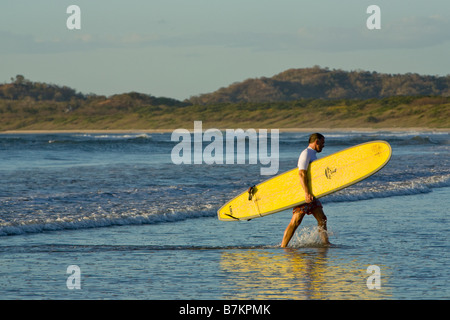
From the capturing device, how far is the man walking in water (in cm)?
988

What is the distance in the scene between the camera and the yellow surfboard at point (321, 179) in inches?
420

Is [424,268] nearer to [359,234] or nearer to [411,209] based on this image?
[359,234]

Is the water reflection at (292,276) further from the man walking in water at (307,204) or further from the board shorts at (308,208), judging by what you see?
the board shorts at (308,208)

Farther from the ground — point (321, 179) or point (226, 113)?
point (226, 113)

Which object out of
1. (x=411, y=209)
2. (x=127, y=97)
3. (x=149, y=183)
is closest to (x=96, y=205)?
(x=149, y=183)

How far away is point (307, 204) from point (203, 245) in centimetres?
159

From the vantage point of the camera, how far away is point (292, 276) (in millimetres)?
8000

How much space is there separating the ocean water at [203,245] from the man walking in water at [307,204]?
0.69 ft

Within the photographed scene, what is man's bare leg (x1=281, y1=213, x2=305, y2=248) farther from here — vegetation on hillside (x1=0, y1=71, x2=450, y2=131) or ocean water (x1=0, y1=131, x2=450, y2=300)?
vegetation on hillside (x1=0, y1=71, x2=450, y2=131)

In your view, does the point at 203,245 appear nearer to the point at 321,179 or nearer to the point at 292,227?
the point at 292,227

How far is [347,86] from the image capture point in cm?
18788

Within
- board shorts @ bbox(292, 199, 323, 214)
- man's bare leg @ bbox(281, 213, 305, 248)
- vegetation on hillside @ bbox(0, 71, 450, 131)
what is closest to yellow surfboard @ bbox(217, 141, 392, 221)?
board shorts @ bbox(292, 199, 323, 214)

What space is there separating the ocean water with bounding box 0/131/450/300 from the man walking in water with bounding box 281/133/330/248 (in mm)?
212

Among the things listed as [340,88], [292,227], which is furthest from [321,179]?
[340,88]
